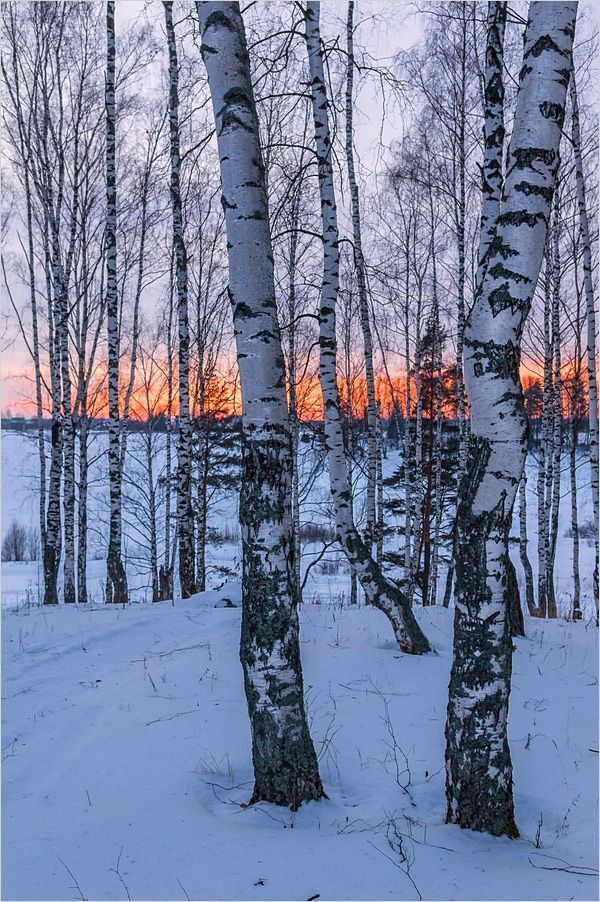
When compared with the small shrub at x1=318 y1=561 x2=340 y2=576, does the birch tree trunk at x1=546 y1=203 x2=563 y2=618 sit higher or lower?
higher

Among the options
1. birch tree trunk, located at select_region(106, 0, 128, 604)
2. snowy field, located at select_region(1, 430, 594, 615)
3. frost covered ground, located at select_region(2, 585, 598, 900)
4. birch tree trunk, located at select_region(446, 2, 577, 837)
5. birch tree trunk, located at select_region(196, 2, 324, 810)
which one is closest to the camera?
frost covered ground, located at select_region(2, 585, 598, 900)

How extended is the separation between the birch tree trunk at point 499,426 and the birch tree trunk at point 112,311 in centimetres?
796

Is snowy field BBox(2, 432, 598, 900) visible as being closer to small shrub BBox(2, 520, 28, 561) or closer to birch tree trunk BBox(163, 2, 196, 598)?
birch tree trunk BBox(163, 2, 196, 598)

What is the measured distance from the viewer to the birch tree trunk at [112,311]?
33.0 ft

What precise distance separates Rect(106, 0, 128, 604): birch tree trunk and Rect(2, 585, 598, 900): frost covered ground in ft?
13.9

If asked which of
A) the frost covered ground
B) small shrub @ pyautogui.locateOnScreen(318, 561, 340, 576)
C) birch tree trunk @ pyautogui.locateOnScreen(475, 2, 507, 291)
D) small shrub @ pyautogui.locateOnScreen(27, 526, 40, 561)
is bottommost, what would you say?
small shrub @ pyautogui.locateOnScreen(318, 561, 340, 576)

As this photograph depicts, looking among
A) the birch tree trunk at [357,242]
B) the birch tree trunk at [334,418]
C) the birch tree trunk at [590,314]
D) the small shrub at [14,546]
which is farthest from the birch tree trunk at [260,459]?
the small shrub at [14,546]

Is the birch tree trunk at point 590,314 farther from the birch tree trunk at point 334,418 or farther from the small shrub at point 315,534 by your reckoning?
the small shrub at point 315,534

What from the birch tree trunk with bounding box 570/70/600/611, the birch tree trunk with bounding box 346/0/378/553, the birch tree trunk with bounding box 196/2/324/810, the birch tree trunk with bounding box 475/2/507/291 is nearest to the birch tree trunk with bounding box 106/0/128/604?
the birch tree trunk with bounding box 346/0/378/553

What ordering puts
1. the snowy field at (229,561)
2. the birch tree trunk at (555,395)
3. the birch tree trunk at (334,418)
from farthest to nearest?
the snowy field at (229,561), the birch tree trunk at (555,395), the birch tree trunk at (334,418)

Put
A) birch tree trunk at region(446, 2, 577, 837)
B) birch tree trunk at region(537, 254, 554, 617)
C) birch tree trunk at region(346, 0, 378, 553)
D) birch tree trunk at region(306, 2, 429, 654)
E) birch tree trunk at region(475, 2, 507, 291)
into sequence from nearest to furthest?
birch tree trunk at region(446, 2, 577, 837) → birch tree trunk at region(475, 2, 507, 291) → birch tree trunk at region(306, 2, 429, 654) → birch tree trunk at region(346, 0, 378, 553) → birch tree trunk at region(537, 254, 554, 617)

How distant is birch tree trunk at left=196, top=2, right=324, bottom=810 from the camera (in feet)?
10.6

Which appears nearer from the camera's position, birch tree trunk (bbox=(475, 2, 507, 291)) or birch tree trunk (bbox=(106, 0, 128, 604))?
birch tree trunk (bbox=(475, 2, 507, 291))

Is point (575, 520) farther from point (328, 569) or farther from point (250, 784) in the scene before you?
point (328, 569)
